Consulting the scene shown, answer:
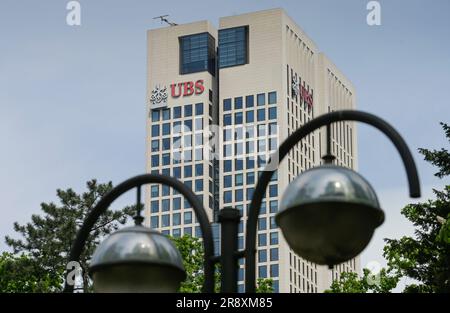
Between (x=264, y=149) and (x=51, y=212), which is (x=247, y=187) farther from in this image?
(x=51, y=212)

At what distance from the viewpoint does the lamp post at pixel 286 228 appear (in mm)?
7305

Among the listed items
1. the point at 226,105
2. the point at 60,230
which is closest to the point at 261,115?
the point at 226,105

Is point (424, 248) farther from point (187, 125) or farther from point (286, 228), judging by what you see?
point (187, 125)

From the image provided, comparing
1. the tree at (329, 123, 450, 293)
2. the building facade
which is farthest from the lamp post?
the building facade

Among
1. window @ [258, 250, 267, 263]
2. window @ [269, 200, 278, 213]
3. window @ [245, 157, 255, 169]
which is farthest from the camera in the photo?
window @ [245, 157, 255, 169]

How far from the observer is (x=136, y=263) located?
7742 mm

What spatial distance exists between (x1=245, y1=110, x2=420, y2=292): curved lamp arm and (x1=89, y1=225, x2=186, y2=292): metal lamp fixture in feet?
1.51

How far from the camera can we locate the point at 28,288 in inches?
2094

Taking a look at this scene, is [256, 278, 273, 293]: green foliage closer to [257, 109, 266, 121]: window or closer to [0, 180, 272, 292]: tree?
[0, 180, 272, 292]: tree

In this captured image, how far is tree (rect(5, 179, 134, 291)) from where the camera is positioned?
5781 centimetres

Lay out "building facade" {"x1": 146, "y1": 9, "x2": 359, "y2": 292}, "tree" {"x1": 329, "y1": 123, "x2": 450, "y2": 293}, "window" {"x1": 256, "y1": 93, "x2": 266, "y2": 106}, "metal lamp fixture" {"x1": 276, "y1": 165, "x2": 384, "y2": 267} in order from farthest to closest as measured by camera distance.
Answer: "window" {"x1": 256, "y1": 93, "x2": 266, "y2": 106} < "building facade" {"x1": 146, "y1": 9, "x2": 359, "y2": 292} < "tree" {"x1": 329, "y1": 123, "x2": 450, "y2": 293} < "metal lamp fixture" {"x1": 276, "y1": 165, "x2": 384, "y2": 267}

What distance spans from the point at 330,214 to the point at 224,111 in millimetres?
134977
